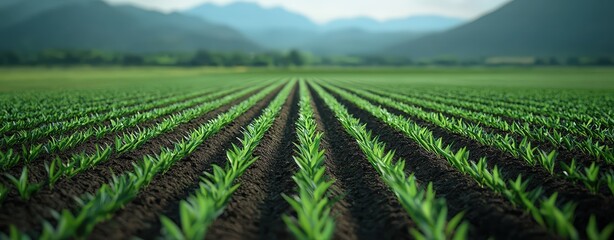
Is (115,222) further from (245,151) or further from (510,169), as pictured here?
(510,169)

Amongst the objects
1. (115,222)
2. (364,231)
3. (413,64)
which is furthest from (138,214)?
(413,64)

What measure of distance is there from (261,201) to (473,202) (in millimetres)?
2393

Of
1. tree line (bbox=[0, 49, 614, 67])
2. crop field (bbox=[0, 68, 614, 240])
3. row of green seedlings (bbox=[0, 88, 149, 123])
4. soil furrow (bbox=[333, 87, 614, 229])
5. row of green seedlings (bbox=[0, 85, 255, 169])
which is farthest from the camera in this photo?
tree line (bbox=[0, 49, 614, 67])

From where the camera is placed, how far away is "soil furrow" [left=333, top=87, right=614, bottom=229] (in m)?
3.50

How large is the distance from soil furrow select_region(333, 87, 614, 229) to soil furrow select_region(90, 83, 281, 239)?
12.9ft

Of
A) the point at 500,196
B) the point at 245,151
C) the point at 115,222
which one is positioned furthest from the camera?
the point at 245,151

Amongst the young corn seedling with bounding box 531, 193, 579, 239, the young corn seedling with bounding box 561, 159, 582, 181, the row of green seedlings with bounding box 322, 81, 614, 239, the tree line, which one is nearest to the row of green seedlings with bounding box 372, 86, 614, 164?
the young corn seedling with bounding box 561, 159, 582, 181

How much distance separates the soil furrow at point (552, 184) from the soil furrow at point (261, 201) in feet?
9.21

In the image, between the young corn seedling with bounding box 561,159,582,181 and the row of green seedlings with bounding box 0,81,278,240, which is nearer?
the row of green seedlings with bounding box 0,81,278,240

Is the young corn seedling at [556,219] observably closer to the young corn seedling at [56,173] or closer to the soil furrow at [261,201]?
the soil furrow at [261,201]

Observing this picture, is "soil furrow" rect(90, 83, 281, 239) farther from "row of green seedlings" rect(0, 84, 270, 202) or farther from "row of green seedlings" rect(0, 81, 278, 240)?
"row of green seedlings" rect(0, 84, 270, 202)

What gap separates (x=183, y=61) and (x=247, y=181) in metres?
131

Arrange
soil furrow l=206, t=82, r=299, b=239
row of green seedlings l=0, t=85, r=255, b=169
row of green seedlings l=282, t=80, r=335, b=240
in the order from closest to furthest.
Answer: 1. row of green seedlings l=282, t=80, r=335, b=240
2. soil furrow l=206, t=82, r=299, b=239
3. row of green seedlings l=0, t=85, r=255, b=169

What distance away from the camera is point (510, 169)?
5.32 meters
